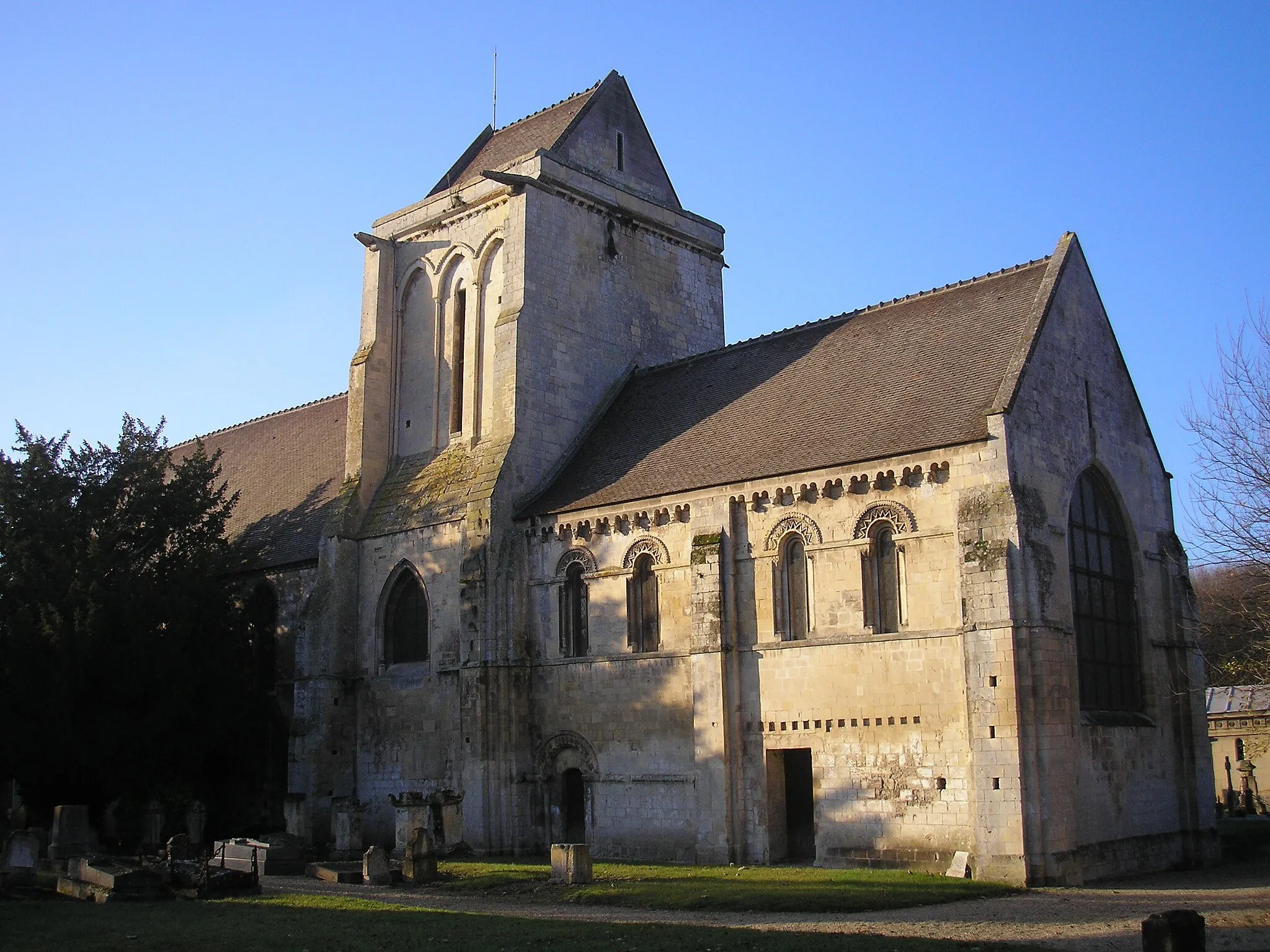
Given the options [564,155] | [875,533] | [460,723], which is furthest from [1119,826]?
[564,155]

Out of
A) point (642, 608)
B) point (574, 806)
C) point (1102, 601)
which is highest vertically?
point (642, 608)

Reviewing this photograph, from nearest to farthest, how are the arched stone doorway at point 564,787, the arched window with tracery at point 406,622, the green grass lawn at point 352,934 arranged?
the green grass lawn at point 352,934 → the arched stone doorway at point 564,787 → the arched window with tracery at point 406,622

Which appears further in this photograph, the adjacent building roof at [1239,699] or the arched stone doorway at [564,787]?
the adjacent building roof at [1239,699]

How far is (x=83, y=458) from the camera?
31656 millimetres

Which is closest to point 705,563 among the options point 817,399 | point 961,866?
point 817,399

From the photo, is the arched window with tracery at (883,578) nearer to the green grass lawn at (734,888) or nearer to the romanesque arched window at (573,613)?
the green grass lawn at (734,888)

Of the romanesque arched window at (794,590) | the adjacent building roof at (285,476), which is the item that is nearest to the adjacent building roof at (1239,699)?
the romanesque arched window at (794,590)

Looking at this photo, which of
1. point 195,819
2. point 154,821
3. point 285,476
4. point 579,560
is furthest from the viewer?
point 285,476

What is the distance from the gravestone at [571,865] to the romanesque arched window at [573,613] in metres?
6.81

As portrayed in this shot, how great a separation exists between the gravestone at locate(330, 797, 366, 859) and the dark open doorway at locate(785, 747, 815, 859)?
352 inches

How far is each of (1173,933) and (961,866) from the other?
9.28 metres

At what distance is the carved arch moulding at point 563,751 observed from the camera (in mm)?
26922

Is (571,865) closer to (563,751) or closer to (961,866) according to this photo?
(961,866)

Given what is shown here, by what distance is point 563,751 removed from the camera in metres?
27.6
